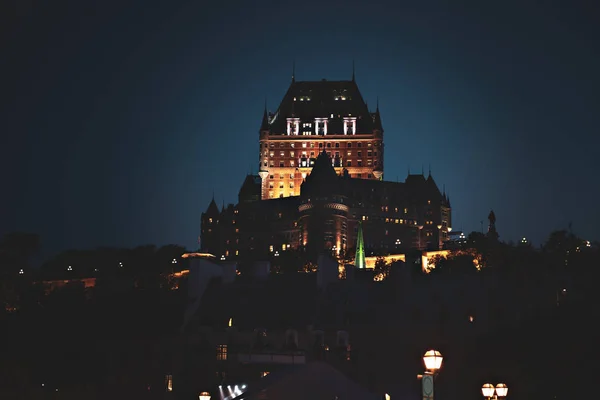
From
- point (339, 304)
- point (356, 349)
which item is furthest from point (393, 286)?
point (356, 349)

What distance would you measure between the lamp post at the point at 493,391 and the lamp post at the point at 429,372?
3.42 metres

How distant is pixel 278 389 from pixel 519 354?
24.3 meters

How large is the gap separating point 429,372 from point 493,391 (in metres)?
4.73

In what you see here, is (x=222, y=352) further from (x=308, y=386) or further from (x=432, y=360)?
(x=432, y=360)

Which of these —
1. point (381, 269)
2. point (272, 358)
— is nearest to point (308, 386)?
point (272, 358)

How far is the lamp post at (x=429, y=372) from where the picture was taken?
33.1 metres

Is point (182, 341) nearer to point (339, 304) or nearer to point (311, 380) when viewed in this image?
point (339, 304)

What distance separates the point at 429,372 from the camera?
3381 centimetres

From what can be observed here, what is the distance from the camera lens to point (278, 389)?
Result: 182 feet

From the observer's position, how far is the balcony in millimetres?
73938

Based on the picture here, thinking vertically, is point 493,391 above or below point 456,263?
below

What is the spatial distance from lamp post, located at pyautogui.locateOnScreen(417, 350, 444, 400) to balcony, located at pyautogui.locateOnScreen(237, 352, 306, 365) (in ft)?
125

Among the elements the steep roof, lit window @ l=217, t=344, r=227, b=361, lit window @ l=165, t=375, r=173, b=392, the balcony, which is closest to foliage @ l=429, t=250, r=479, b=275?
lit window @ l=217, t=344, r=227, b=361

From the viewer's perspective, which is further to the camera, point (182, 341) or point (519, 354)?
point (182, 341)
